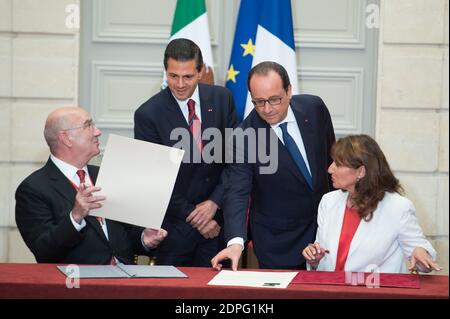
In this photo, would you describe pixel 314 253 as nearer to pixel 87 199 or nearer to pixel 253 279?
pixel 253 279

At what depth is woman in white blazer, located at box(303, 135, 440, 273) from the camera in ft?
11.0

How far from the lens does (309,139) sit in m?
3.82

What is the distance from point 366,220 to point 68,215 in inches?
53.3

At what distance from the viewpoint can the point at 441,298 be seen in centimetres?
279

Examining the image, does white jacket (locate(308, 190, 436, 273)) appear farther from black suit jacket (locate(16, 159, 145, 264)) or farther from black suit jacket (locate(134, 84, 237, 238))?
black suit jacket (locate(16, 159, 145, 264))

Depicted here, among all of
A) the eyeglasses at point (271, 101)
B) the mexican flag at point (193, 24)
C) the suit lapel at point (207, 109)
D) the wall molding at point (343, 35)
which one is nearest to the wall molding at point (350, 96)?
the wall molding at point (343, 35)

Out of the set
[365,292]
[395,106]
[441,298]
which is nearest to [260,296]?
[365,292]

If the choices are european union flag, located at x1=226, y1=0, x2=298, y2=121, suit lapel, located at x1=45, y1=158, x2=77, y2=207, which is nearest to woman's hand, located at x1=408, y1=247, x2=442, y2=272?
suit lapel, located at x1=45, y1=158, x2=77, y2=207

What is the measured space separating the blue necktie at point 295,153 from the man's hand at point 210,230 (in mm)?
599

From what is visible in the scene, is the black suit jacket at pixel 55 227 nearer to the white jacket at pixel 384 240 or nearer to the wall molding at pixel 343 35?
the white jacket at pixel 384 240

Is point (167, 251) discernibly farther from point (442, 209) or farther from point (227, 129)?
point (442, 209)

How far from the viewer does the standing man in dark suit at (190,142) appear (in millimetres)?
4012

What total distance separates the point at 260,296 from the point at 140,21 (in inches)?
129

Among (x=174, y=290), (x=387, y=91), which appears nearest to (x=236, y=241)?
(x=174, y=290)
